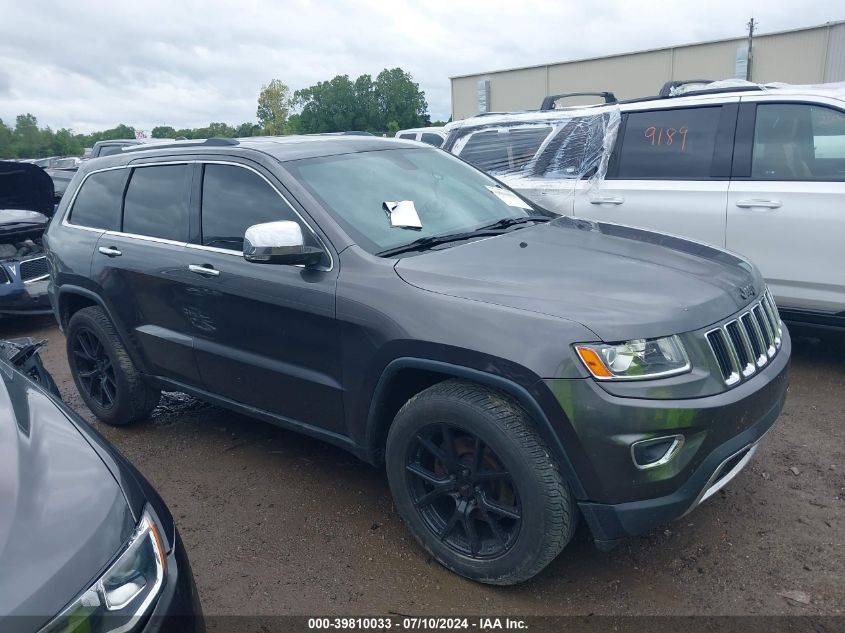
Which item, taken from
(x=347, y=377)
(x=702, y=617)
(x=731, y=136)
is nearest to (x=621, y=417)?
(x=702, y=617)

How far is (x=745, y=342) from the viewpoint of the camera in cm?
275

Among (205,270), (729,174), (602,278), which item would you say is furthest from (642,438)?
(729,174)

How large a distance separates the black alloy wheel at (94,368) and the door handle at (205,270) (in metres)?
1.23

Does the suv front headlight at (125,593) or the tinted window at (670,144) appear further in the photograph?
the tinted window at (670,144)

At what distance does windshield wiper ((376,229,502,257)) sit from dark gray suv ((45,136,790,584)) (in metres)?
0.01

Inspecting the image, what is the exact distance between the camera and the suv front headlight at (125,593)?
163cm

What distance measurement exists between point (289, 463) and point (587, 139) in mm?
3568

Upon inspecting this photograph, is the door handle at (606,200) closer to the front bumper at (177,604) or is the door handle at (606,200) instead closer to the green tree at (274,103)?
the front bumper at (177,604)

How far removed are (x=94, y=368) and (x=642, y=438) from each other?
3.75 metres

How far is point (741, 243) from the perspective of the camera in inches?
195

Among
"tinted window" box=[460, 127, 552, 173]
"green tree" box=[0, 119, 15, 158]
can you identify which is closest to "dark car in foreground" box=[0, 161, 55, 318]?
"tinted window" box=[460, 127, 552, 173]

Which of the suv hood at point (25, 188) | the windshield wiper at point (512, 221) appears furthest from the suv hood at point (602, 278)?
the suv hood at point (25, 188)

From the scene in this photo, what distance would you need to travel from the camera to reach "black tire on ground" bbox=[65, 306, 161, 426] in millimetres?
4418

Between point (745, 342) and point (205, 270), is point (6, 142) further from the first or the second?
point (745, 342)
